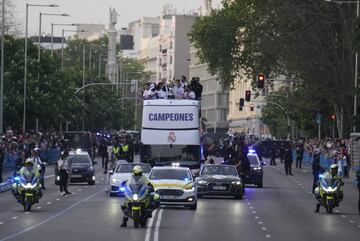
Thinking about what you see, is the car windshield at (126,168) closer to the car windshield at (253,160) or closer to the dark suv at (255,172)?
the dark suv at (255,172)

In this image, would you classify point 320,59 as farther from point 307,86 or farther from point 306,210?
point 306,210

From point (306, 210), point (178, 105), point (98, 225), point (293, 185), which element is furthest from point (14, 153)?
point (98, 225)

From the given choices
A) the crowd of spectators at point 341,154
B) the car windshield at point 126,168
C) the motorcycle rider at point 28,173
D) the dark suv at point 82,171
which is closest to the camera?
the motorcycle rider at point 28,173

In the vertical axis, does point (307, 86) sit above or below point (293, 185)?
above

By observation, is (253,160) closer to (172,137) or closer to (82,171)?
(82,171)

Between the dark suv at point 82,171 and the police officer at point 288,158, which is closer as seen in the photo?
the dark suv at point 82,171

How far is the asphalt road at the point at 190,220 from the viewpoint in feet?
92.3

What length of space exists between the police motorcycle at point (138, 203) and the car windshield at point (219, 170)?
14486 millimetres

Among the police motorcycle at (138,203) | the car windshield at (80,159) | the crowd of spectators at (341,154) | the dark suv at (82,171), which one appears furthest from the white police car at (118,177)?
the crowd of spectators at (341,154)

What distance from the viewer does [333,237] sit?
2875 centimetres

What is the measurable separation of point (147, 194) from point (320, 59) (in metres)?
48.4

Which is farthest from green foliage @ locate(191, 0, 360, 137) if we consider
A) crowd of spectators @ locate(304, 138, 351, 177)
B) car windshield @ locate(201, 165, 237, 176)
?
car windshield @ locate(201, 165, 237, 176)

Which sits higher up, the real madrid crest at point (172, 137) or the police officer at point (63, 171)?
the real madrid crest at point (172, 137)

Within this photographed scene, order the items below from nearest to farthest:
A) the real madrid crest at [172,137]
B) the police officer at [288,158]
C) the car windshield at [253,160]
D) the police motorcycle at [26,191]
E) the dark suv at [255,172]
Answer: the police motorcycle at [26,191] → the real madrid crest at [172,137] → the dark suv at [255,172] → the car windshield at [253,160] → the police officer at [288,158]
